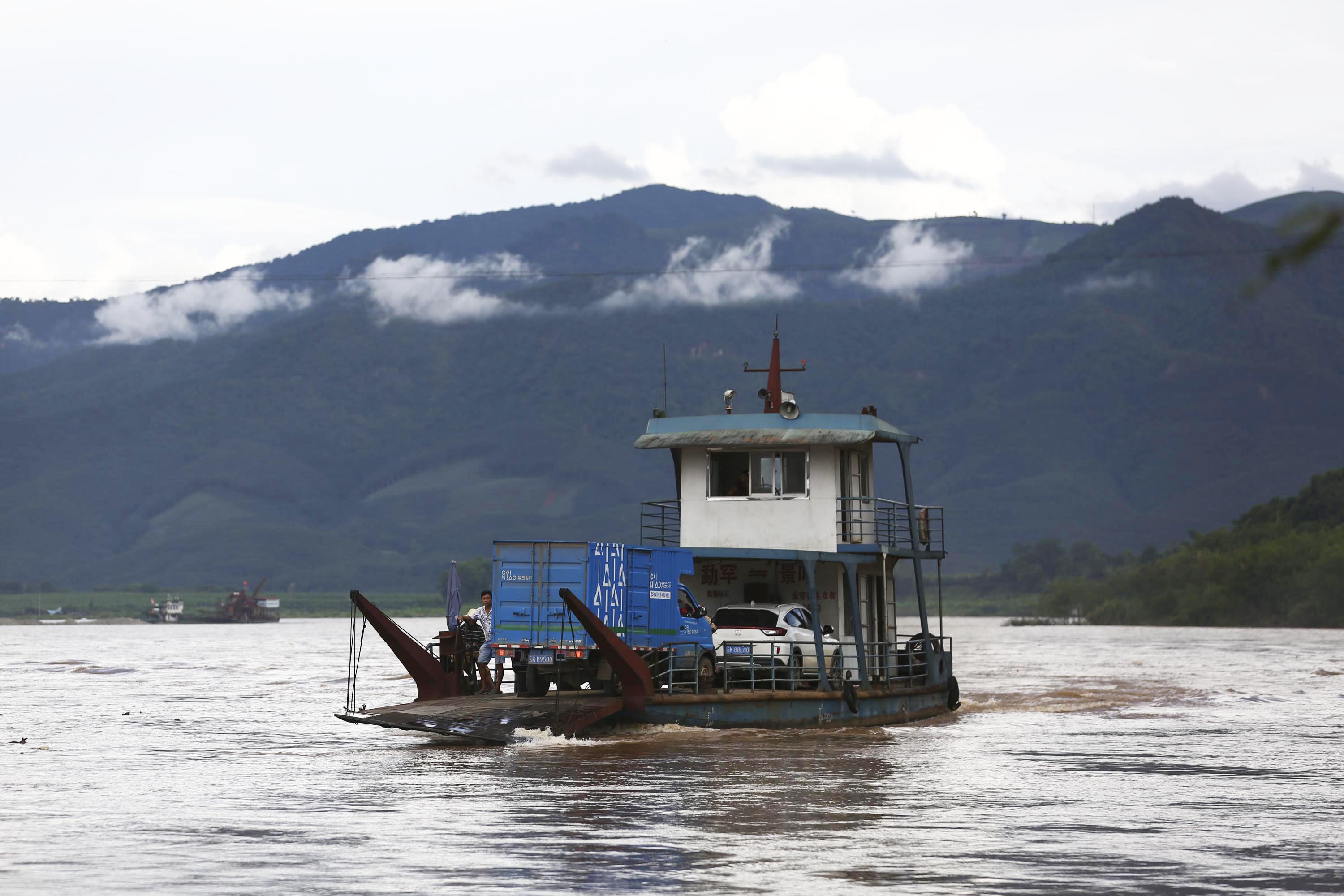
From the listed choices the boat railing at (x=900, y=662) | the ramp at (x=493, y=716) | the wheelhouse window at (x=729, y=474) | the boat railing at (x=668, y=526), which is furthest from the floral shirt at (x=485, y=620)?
the boat railing at (x=900, y=662)

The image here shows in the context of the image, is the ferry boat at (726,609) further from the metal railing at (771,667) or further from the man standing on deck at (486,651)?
the man standing on deck at (486,651)

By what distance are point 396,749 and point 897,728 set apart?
10459 millimetres

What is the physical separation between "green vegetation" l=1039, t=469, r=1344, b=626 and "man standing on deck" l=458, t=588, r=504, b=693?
12055 centimetres

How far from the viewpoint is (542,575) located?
30.3 metres

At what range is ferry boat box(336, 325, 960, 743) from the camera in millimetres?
29906

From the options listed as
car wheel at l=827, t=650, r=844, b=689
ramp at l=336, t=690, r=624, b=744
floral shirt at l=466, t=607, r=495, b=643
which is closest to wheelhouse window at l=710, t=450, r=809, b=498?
car wheel at l=827, t=650, r=844, b=689

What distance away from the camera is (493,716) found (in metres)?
28.9

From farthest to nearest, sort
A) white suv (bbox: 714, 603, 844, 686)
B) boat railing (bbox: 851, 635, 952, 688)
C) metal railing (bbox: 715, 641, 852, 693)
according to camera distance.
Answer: boat railing (bbox: 851, 635, 952, 688), white suv (bbox: 714, 603, 844, 686), metal railing (bbox: 715, 641, 852, 693)

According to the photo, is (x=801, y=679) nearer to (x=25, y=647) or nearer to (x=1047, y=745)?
(x=1047, y=745)

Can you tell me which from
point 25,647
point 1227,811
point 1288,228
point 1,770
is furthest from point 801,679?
point 25,647

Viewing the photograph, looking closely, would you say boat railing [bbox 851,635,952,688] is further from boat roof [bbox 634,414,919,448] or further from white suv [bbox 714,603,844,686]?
boat roof [bbox 634,414,919,448]

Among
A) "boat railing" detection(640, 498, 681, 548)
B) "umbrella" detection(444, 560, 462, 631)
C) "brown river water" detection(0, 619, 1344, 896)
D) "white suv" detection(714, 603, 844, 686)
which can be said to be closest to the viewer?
"brown river water" detection(0, 619, 1344, 896)

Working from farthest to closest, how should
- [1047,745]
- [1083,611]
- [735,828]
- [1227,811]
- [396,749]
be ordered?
1. [1083,611]
2. [1047,745]
3. [396,749]
4. [1227,811]
5. [735,828]

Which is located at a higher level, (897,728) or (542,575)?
(542,575)
